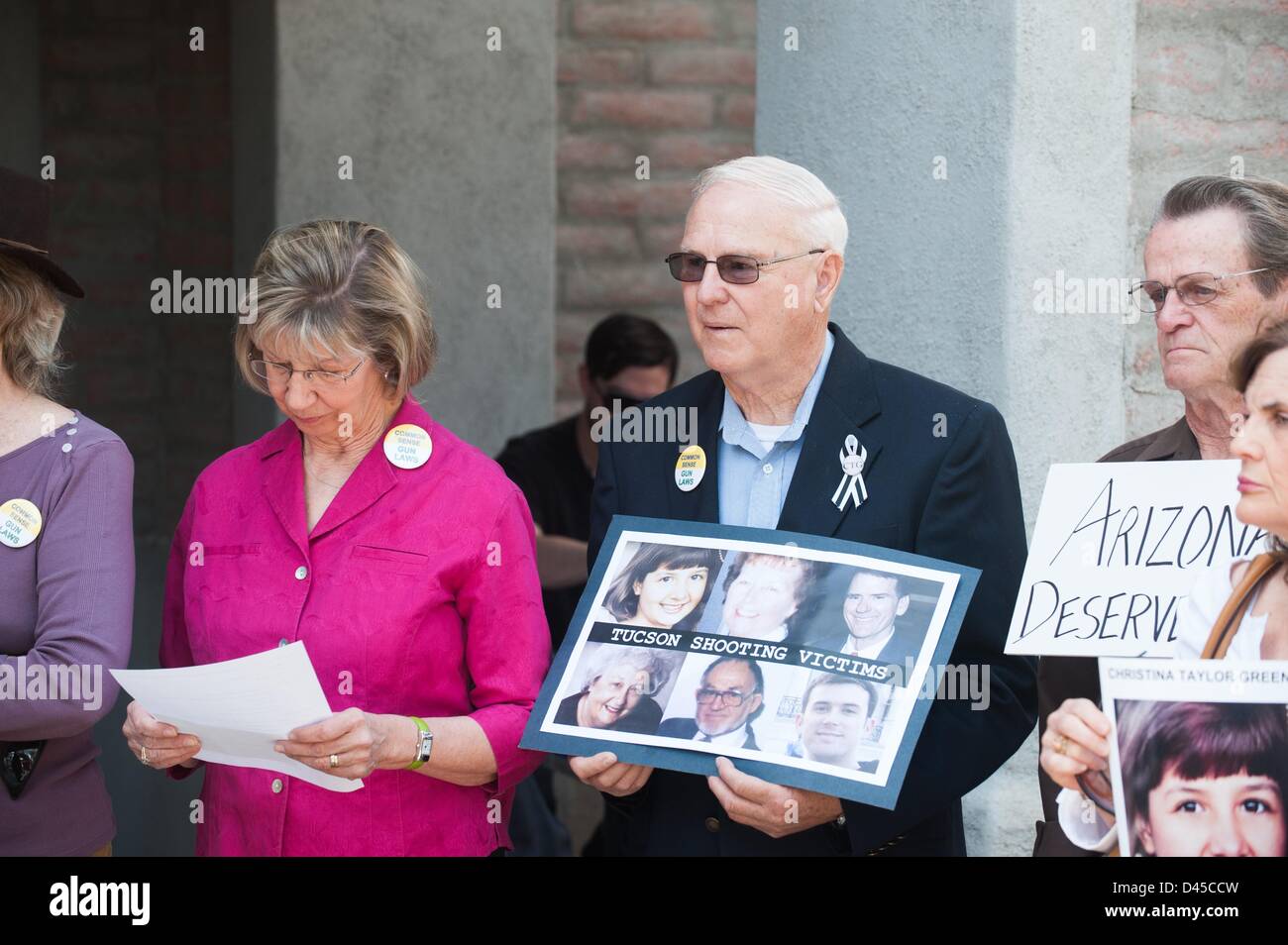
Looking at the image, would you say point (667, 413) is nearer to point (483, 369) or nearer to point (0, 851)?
point (0, 851)

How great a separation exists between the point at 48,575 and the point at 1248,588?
1639 mm

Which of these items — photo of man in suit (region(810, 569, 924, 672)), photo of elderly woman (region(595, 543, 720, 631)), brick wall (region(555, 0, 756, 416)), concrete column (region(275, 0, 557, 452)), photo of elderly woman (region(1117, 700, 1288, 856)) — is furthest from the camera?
brick wall (region(555, 0, 756, 416))

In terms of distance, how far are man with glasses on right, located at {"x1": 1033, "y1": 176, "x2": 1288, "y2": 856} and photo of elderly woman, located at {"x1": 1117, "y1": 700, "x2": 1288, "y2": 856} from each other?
0.34 metres

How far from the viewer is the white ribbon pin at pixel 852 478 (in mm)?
2254

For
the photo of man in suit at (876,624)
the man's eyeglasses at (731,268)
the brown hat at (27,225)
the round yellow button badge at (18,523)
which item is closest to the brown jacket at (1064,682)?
the photo of man in suit at (876,624)

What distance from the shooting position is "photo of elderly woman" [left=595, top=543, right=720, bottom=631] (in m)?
2.12

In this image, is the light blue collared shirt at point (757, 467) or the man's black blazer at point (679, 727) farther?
the light blue collared shirt at point (757, 467)

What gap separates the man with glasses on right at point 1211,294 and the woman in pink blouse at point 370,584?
2.55 ft

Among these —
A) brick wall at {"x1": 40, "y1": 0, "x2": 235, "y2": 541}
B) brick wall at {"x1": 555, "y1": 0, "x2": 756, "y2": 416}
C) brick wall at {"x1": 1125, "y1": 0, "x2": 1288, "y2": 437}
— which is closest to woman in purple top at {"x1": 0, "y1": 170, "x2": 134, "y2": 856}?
brick wall at {"x1": 1125, "y1": 0, "x2": 1288, "y2": 437}

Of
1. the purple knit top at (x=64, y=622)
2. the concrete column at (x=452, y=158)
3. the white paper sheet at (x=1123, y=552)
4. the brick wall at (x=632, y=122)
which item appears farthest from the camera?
the brick wall at (x=632, y=122)

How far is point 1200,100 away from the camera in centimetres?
302
